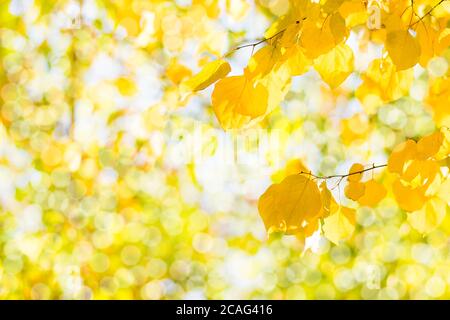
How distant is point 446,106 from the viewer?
2.54 ft

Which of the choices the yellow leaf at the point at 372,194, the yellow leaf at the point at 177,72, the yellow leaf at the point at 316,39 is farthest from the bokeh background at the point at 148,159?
the yellow leaf at the point at 316,39

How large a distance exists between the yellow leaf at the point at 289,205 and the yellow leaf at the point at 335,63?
136 mm

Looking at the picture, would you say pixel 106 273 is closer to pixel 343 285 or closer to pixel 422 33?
pixel 343 285

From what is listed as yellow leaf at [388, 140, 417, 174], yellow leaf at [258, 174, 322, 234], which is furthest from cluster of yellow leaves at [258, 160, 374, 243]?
yellow leaf at [388, 140, 417, 174]

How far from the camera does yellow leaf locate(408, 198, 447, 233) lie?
733 mm

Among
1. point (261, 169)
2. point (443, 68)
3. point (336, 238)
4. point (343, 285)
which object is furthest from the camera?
point (343, 285)

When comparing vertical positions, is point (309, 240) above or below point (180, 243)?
below

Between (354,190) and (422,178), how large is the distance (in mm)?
88

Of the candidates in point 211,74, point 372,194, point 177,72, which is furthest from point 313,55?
point 177,72

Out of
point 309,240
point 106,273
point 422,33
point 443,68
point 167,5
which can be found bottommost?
point 309,240

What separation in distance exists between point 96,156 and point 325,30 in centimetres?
198

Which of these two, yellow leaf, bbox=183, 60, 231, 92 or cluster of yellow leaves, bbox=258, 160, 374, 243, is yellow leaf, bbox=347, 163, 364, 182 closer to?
cluster of yellow leaves, bbox=258, 160, 374, 243

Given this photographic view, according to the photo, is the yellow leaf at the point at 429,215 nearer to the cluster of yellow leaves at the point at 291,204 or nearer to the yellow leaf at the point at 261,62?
the cluster of yellow leaves at the point at 291,204
